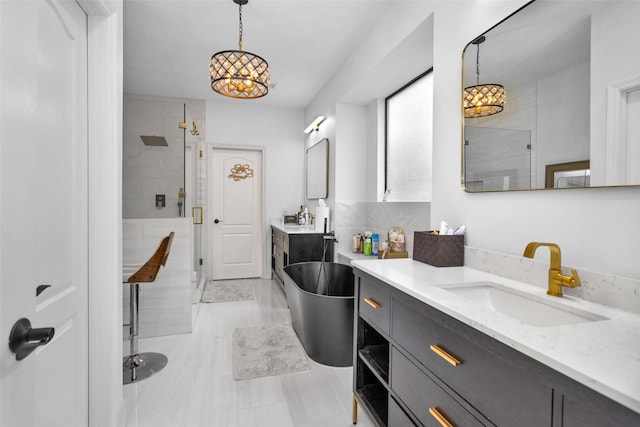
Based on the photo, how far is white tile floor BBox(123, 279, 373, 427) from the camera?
5.67 feet

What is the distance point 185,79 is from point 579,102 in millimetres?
3974

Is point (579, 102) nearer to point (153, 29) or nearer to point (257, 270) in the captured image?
point (153, 29)

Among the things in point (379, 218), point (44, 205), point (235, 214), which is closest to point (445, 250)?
point (44, 205)

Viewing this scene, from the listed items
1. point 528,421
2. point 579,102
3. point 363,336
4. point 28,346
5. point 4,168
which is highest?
point 579,102

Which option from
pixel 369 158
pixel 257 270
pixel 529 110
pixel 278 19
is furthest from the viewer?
pixel 257 270

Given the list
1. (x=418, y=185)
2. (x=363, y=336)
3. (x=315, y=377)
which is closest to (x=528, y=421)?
(x=363, y=336)

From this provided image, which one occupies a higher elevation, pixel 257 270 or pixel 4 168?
pixel 4 168

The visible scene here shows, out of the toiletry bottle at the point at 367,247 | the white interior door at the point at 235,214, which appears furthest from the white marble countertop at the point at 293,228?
the toiletry bottle at the point at 367,247

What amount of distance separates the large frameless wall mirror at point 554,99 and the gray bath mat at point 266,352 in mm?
1721

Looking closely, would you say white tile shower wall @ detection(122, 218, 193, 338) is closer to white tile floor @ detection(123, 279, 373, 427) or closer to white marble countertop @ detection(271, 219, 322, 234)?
white tile floor @ detection(123, 279, 373, 427)

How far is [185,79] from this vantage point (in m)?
3.87

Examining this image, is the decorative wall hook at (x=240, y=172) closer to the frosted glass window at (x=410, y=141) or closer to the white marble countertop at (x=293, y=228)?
the white marble countertop at (x=293, y=228)

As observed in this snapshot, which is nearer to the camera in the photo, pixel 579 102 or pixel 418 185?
pixel 579 102

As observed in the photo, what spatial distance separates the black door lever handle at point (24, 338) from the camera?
0.65 meters
